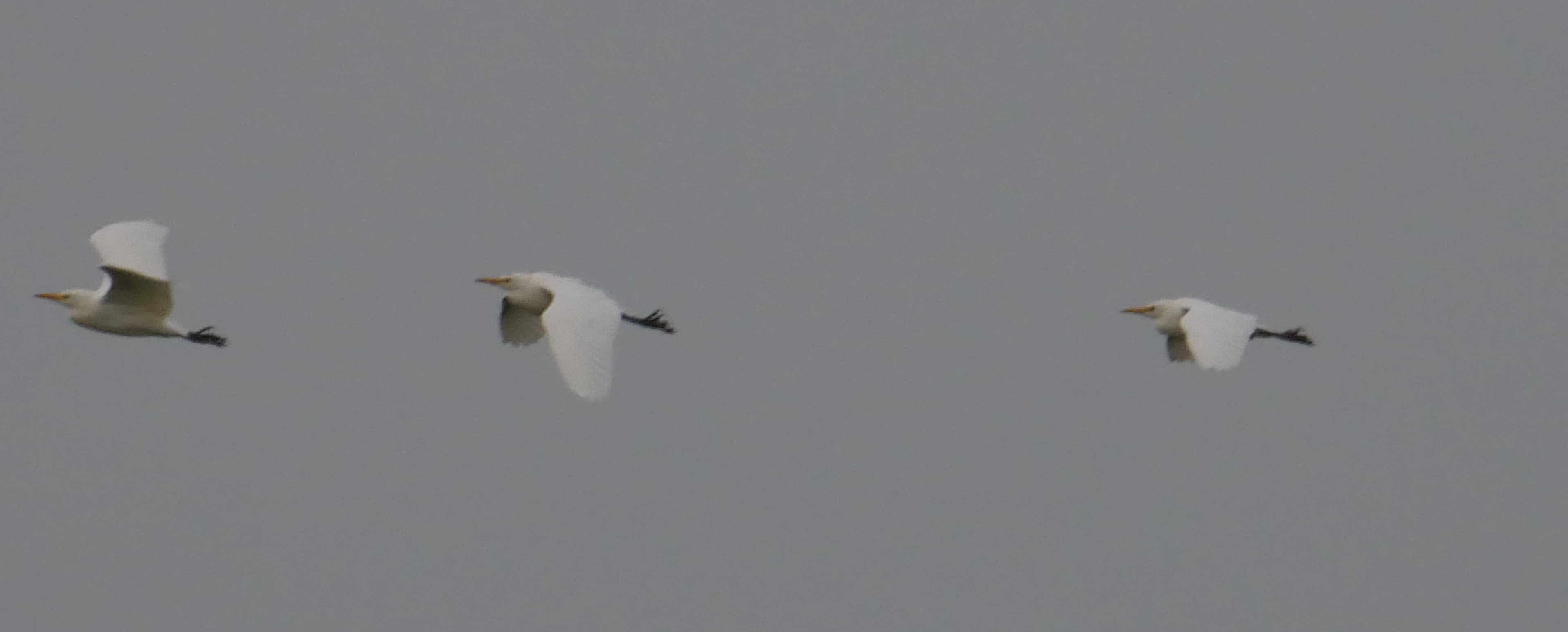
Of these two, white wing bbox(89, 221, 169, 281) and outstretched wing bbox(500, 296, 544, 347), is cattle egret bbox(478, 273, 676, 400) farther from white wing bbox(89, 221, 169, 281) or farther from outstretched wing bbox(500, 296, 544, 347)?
white wing bbox(89, 221, 169, 281)

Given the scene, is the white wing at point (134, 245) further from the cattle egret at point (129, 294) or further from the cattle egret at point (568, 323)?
the cattle egret at point (568, 323)

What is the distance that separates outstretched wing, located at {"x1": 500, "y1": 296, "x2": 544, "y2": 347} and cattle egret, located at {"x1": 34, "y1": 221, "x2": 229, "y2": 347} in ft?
9.38

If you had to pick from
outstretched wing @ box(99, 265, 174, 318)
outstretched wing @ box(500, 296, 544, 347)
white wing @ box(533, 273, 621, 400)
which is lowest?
white wing @ box(533, 273, 621, 400)

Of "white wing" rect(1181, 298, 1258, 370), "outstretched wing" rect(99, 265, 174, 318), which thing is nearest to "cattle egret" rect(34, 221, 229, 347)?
"outstretched wing" rect(99, 265, 174, 318)

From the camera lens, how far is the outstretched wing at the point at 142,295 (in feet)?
70.1

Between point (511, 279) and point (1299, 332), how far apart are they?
7.48 metres

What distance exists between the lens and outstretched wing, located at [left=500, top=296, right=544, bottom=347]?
78.1ft

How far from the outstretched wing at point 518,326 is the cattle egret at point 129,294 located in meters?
2.86

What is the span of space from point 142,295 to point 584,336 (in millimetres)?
4476

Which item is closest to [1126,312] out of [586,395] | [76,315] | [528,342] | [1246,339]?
[1246,339]

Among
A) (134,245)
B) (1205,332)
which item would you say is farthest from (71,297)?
(1205,332)

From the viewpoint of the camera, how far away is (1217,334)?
21.6m

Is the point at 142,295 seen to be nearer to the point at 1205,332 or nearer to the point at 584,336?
the point at 584,336

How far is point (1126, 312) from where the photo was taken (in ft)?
81.5
